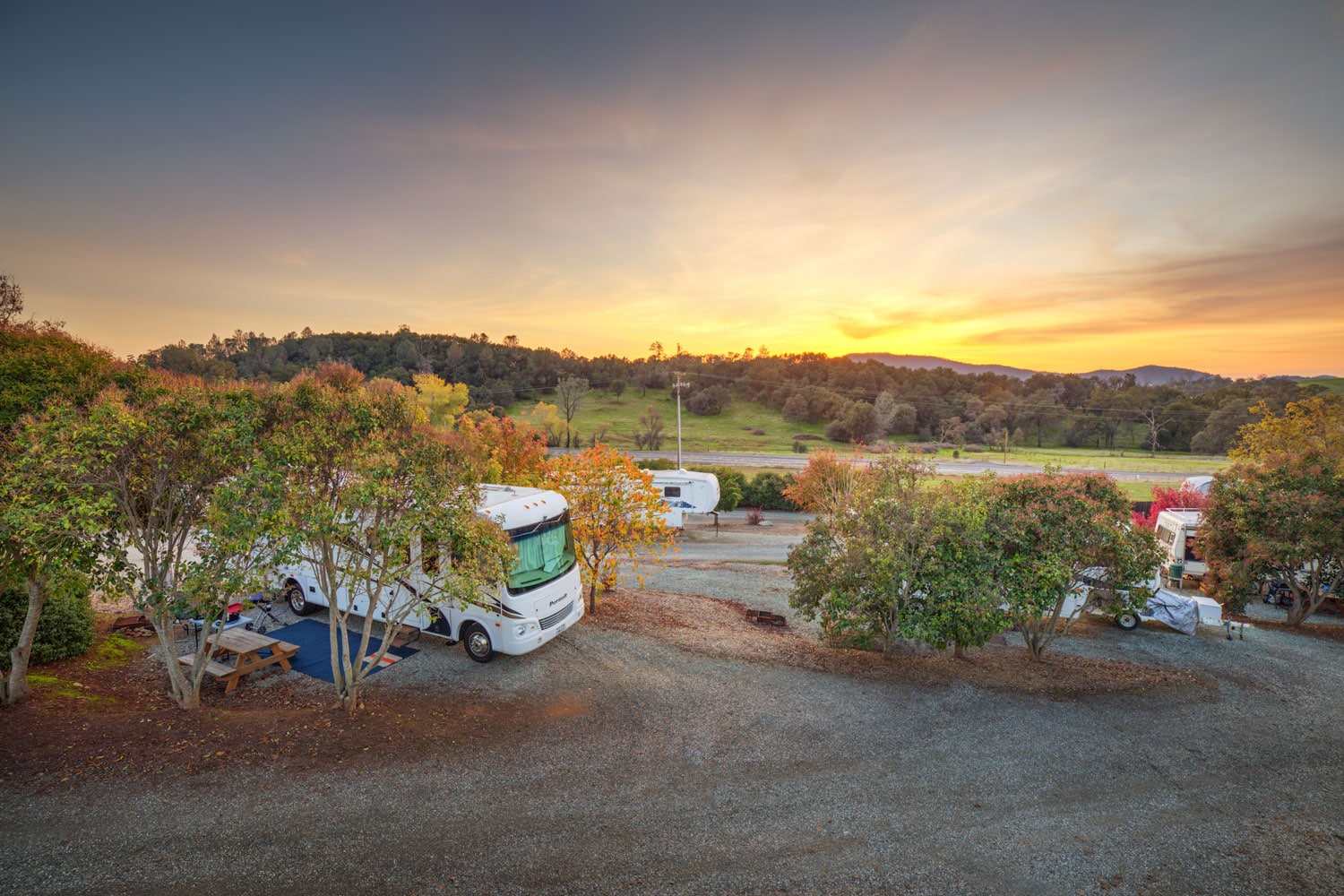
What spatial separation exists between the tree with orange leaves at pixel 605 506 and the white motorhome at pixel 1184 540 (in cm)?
1824

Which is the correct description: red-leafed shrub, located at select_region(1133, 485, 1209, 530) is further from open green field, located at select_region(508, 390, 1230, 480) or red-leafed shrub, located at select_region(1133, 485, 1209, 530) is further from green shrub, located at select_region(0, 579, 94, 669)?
green shrub, located at select_region(0, 579, 94, 669)

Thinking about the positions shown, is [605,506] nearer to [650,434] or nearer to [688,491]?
[688,491]

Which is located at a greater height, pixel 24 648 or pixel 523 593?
pixel 24 648

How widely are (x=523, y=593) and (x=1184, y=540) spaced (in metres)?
21.9

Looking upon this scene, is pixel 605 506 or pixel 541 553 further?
pixel 605 506

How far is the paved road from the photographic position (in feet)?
167

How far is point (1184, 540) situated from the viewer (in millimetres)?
19328

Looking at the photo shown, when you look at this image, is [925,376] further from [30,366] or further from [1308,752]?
[30,366]

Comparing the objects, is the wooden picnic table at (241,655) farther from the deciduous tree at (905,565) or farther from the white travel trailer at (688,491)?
the white travel trailer at (688,491)

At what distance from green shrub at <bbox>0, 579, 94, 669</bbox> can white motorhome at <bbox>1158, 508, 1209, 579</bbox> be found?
2758 centimetres

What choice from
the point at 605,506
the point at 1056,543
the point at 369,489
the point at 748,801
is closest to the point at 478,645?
the point at 605,506

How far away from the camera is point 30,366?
6.84m

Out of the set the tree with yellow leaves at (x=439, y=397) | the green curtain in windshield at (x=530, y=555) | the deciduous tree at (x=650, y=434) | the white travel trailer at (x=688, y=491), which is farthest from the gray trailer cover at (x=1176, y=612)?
the deciduous tree at (x=650, y=434)

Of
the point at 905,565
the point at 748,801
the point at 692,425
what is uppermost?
the point at 905,565
